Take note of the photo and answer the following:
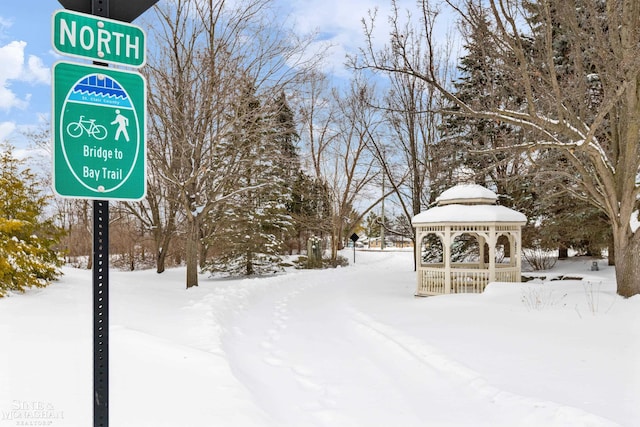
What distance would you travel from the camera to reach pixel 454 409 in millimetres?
4258

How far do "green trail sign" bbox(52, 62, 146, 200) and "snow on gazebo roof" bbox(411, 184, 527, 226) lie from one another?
1117 cm

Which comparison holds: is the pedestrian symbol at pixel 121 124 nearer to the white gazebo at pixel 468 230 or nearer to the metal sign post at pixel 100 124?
the metal sign post at pixel 100 124

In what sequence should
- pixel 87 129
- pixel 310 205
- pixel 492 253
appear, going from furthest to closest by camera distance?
pixel 310 205 < pixel 492 253 < pixel 87 129

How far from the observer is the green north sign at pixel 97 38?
1.96m

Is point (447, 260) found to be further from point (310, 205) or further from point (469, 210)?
point (310, 205)

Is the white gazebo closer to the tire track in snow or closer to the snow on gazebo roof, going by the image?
the snow on gazebo roof

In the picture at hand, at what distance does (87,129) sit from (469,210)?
1171 cm

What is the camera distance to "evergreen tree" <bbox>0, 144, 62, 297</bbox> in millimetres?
8289

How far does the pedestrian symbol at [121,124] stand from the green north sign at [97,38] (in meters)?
0.28

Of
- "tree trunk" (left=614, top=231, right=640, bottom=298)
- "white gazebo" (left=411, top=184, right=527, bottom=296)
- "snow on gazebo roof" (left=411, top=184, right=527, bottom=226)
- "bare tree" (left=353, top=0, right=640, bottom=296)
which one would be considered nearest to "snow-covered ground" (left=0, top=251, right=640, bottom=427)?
"tree trunk" (left=614, top=231, right=640, bottom=298)

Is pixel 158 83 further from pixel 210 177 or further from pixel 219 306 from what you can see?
pixel 219 306

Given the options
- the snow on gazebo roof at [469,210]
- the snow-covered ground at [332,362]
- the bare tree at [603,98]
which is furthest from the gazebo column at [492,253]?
the bare tree at [603,98]

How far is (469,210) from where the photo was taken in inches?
486

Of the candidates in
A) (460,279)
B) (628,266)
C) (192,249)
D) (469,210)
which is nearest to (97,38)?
(628,266)
